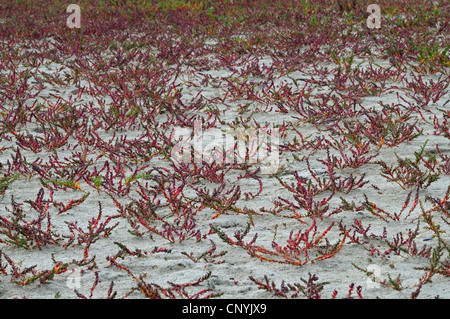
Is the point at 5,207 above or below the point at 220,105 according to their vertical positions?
below

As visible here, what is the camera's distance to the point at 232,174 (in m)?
3.78

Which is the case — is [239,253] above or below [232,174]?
below

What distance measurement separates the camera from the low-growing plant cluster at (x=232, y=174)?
260cm

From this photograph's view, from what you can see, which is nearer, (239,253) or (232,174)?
(239,253)

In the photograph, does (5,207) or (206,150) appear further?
(206,150)

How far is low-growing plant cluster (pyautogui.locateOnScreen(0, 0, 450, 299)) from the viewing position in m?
2.60

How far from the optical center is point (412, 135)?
13.5 ft

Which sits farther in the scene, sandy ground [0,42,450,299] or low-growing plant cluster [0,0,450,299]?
low-growing plant cluster [0,0,450,299]

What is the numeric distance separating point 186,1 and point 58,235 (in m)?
9.52

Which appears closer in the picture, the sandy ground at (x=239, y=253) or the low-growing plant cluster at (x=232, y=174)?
the sandy ground at (x=239, y=253)
